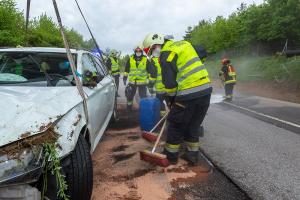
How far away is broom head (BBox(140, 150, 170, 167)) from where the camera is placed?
491 centimetres

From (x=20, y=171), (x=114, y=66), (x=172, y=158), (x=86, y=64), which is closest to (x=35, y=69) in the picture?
(x=86, y=64)

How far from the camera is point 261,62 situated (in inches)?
925

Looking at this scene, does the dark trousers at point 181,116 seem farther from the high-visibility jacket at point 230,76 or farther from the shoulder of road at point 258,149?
the high-visibility jacket at point 230,76

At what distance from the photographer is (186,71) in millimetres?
5133

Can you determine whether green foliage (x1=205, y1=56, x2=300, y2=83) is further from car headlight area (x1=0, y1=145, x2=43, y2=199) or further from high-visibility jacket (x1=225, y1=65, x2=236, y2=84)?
car headlight area (x1=0, y1=145, x2=43, y2=199)

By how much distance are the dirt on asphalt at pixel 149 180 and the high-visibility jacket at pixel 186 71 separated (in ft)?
3.27

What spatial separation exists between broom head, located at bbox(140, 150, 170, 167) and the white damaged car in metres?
0.81

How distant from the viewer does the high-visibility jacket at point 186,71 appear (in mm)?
5102

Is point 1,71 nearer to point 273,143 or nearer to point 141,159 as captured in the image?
point 141,159

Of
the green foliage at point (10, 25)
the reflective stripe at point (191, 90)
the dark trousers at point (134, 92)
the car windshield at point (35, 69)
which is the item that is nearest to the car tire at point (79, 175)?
the car windshield at point (35, 69)

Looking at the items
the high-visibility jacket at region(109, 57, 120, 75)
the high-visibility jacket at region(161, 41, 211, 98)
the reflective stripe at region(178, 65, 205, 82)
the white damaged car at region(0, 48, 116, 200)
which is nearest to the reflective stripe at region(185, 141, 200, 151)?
the high-visibility jacket at region(161, 41, 211, 98)

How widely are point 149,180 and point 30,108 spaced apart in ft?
6.34

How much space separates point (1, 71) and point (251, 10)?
1038 inches

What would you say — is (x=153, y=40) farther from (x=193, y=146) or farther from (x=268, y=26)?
(x=268, y=26)
